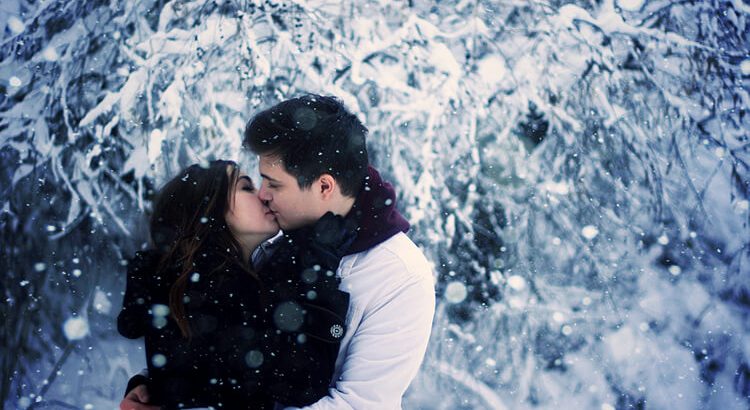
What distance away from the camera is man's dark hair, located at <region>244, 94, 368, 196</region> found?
175 centimetres

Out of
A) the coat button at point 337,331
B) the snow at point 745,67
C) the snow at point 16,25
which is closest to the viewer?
the coat button at point 337,331

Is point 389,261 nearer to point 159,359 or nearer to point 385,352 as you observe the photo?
point 385,352

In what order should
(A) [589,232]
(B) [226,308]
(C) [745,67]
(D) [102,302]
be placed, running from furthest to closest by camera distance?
1. (A) [589,232]
2. (D) [102,302]
3. (C) [745,67]
4. (B) [226,308]

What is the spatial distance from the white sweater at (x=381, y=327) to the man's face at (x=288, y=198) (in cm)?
22

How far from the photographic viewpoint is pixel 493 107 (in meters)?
3.06

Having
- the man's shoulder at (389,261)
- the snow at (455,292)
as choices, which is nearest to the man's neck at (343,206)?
Answer: the man's shoulder at (389,261)

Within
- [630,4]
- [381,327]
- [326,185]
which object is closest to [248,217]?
[326,185]

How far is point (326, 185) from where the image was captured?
1.74 meters

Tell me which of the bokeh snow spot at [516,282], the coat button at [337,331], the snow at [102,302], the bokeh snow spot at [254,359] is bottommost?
the snow at [102,302]

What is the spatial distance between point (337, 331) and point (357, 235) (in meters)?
0.35

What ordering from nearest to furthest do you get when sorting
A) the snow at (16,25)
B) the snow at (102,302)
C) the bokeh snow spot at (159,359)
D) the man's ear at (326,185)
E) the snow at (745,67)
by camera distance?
the bokeh snow spot at (159,359) < the man's ear at (326,185) < the snow at (16,25) < the snow at (745,67) < the snow at (102,302)

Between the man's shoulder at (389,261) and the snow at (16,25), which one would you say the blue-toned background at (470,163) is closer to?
the snow at (16,25)

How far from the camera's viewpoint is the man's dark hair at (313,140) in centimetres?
175

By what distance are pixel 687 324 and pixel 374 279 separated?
106 inches
